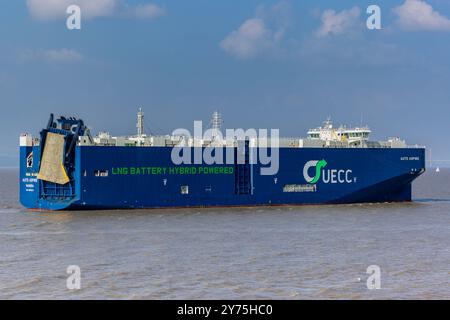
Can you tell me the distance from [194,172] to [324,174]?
9.17 m

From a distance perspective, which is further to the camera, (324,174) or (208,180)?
(324,174)

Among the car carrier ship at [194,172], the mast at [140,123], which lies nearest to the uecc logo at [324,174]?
the car carrier ship at [194,172]

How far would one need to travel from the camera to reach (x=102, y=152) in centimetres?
3788

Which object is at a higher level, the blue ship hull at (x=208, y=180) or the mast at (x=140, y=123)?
the mast at (x=140, y=123)

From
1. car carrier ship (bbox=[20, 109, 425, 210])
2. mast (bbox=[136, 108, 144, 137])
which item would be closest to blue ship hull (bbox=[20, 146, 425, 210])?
car carrier ship (bbox=[20, 109, 425, 210])

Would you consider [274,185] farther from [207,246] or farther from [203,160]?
[207,246]

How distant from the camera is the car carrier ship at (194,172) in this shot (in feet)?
124

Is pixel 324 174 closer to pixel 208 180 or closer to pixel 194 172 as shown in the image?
pixel 208 180

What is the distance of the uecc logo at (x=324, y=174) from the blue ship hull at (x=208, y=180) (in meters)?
0.07

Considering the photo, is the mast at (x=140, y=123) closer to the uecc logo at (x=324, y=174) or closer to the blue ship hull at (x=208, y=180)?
the blue ship hull at (x=208, y=180)

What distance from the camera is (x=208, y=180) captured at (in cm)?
4056

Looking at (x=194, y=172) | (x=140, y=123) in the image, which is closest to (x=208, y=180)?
(x=194, y=172)

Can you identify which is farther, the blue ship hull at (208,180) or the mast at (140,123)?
the mast at (140,123)
